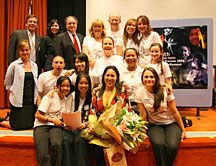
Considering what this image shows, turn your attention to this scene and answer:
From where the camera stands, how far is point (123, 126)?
187 centimetres

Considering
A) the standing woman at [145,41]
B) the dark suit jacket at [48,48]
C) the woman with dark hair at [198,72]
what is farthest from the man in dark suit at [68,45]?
the woman with dark hair at [198,72]

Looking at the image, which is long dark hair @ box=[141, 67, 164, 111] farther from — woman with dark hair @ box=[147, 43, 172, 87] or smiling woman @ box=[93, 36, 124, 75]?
smiling woman @ box=[93, 36, 124, 75]

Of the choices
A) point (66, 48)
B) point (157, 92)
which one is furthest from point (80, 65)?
point (157, 92)

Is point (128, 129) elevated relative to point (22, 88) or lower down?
lower down

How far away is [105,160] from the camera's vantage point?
76.8 inches

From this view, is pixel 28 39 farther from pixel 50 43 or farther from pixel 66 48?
pixel 66 48

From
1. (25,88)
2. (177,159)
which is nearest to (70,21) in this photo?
(25,88)

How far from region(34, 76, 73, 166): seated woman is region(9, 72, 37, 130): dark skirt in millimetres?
608

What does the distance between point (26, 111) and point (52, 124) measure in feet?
2.54

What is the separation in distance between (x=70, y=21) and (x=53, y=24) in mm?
321

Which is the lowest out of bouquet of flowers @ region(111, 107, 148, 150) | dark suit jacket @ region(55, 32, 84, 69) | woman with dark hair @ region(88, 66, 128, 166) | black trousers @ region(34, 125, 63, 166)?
black trousers @ region(34, 125, 63, 166)

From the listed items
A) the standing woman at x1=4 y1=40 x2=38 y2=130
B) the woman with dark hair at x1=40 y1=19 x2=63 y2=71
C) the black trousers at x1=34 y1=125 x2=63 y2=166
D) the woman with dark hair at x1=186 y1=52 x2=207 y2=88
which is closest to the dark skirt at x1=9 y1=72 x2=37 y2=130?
the standing woman at x1=4 y1=40 x2=38 y2=130

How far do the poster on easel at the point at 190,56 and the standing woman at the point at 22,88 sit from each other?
2248 mm

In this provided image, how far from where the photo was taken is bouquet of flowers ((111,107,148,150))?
1.87m
